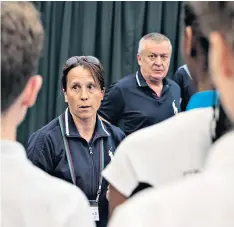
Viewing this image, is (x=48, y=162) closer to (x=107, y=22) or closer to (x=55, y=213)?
(x=55, y=213)

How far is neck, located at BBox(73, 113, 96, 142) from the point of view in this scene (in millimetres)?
A: 2037

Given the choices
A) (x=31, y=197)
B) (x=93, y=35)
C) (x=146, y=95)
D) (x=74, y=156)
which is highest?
(x=93, y=35)

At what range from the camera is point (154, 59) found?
9.64ft

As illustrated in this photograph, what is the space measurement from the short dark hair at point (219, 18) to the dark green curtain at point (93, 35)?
10.9ft

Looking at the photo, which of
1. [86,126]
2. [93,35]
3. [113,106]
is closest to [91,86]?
[86,126]

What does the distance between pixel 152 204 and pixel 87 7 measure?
11.5 feet

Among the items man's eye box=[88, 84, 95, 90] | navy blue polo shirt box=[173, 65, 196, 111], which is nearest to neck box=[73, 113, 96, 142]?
man's eye box=[88, 84, 95, 90]

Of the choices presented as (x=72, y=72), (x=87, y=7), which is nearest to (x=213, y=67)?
(x=72, y=72)

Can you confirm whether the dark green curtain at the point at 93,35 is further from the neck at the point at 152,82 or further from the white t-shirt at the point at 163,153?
the white t-shirt at the point at 163,153

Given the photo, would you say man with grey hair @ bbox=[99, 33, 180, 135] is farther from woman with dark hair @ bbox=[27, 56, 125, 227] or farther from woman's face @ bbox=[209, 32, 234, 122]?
woman's face @ bbox=[209, 32, 234, 122]

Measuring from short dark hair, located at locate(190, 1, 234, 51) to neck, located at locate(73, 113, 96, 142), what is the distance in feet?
4.82

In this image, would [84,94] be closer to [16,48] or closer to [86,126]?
[86,126]

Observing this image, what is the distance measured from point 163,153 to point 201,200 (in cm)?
32

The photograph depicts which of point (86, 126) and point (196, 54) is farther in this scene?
point (86, 126)
